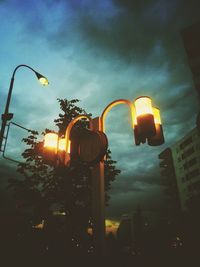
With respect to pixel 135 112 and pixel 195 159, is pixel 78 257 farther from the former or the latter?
pixel 195 159

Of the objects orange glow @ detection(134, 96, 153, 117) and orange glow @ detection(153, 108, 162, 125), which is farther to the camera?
orange glow @ detection(153, 108, 162, 125)

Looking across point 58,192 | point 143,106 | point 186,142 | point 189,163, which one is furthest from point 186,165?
point 143,106

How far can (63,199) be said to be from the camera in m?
15.6

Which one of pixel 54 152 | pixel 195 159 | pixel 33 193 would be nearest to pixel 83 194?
pixel 33 193

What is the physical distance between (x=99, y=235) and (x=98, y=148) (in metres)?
1.29

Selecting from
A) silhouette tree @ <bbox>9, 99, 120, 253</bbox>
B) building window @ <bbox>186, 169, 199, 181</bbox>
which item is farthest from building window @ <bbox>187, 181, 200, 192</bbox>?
silhouette tree @ <bbox>9, 99, 120, 253</bbox>

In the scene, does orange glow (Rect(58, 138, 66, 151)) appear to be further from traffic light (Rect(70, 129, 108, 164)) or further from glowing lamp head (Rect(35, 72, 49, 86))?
glowing lamp head (Rect(35, 72, 49, 86))

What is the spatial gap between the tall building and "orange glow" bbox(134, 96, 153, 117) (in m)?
70.9

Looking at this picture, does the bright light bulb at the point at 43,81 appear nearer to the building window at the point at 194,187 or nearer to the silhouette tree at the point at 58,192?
the silhouette tree at the point at 58,192

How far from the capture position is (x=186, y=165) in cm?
7994

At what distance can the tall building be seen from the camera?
241 feet

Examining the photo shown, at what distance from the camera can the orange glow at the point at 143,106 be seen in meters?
3.41

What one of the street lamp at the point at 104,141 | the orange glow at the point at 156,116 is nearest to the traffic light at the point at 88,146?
the street lamp at the point at 104,141

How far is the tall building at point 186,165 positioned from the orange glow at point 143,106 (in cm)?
7088
